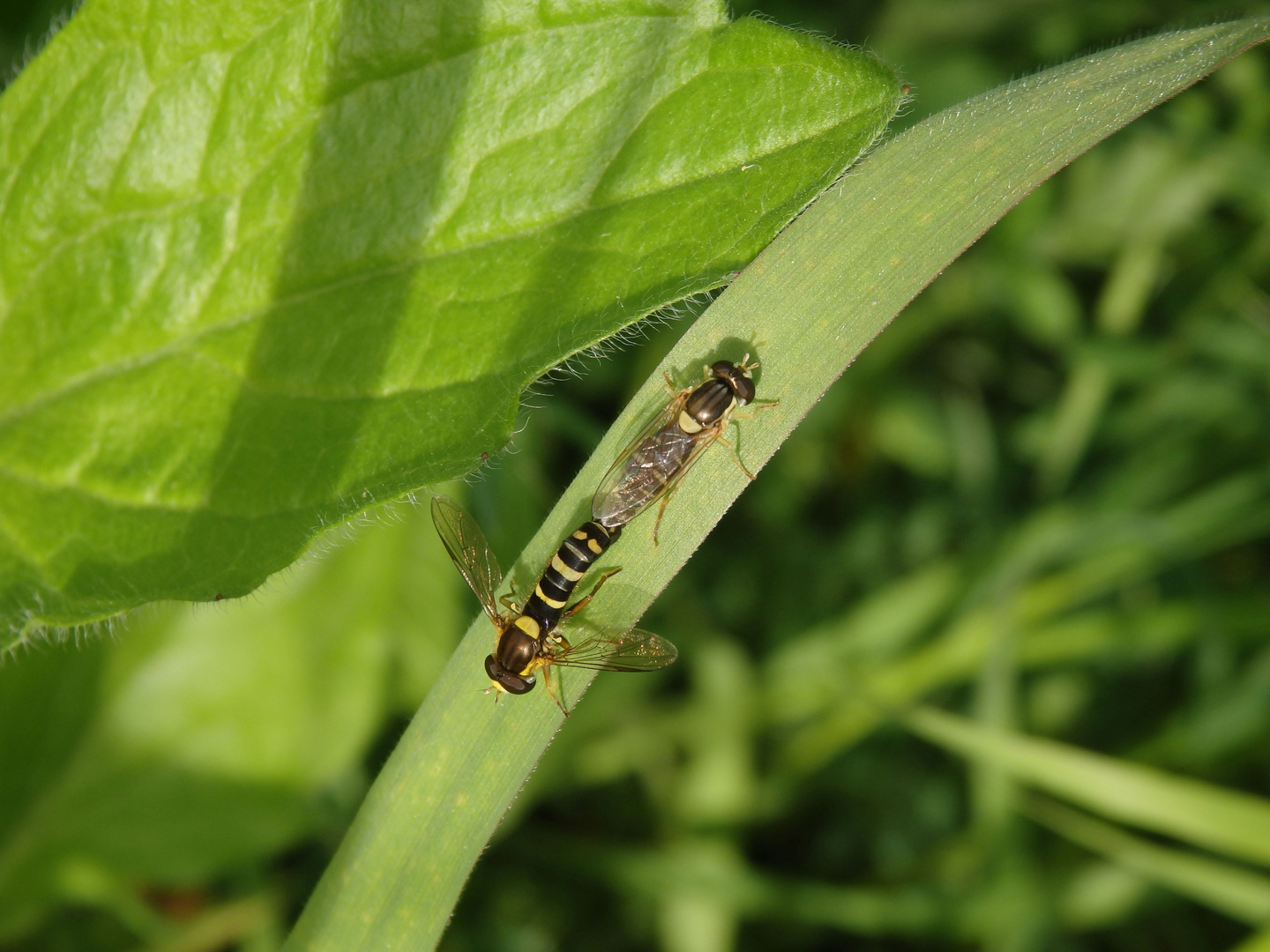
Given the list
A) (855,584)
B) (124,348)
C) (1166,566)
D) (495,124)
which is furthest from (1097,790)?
(124,348)

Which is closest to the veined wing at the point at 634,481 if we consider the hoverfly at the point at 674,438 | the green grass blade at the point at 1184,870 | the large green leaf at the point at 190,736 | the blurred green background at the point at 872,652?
the hoverfly at the point at 674,438

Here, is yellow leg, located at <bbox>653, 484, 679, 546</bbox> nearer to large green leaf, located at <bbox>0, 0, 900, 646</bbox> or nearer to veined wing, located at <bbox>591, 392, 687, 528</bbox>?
veined wing, located at <bbox>591, 392, 687, 528</bbox>

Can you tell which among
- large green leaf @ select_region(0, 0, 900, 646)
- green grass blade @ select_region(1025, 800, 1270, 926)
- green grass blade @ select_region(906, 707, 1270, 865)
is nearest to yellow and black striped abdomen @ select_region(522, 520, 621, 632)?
large green leaf @ select_region(0, 0, 900, 646)

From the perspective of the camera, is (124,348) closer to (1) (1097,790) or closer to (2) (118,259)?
(2) (118,259)

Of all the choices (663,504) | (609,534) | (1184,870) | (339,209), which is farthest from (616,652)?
(1184,870)

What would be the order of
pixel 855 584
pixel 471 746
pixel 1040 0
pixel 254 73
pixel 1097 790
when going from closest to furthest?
pixel 254 73 < pixel 471 746 < pixel 1097 790 < pixel 855 584 < pixel 1040 0

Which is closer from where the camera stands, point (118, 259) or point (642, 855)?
point (118, 259)
